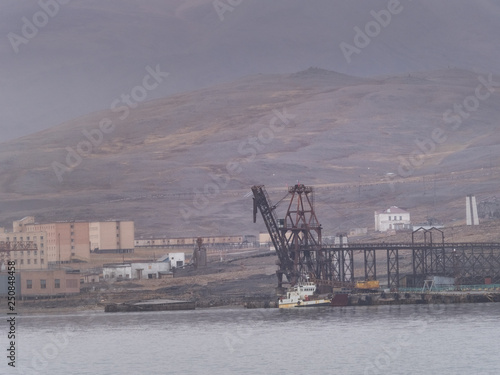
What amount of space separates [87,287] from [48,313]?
17.8m

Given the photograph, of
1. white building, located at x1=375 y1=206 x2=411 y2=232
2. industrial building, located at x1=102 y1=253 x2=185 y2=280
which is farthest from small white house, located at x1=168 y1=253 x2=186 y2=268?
white building, located at x1=375 y1=206 x2=411 y2=232

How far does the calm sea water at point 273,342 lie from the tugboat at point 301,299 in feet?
13.2

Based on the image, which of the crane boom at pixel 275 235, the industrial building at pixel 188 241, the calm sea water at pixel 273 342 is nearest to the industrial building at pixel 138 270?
the crane boom at pixel 275 235

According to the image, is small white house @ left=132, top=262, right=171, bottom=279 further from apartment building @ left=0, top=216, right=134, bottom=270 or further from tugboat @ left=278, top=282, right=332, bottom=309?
tugboat @ left=278, top=282, right=332, bottom=309

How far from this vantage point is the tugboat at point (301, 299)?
329 feet

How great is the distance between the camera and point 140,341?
75312 mm

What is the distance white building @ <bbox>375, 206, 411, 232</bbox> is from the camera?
575 feet

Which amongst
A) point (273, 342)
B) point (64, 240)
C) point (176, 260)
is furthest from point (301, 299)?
point (64, 240)

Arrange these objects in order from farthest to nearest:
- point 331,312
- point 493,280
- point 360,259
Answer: point 360,259 → point 493,280 → point 331,312

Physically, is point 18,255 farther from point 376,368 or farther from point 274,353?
point 376,368

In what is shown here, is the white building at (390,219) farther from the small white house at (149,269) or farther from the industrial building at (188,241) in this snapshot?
the small white house at (149,269)

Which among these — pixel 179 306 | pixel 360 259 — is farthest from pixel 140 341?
pixel 360 259

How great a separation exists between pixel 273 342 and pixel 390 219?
107m

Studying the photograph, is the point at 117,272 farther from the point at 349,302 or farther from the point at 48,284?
the point at 349,302
